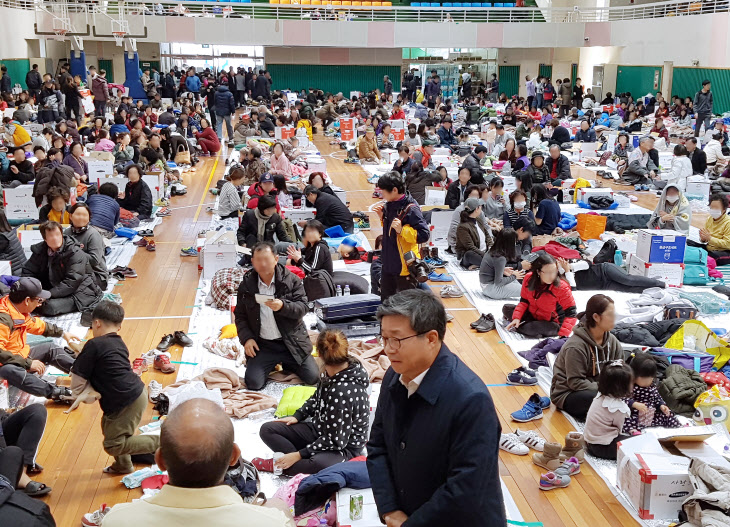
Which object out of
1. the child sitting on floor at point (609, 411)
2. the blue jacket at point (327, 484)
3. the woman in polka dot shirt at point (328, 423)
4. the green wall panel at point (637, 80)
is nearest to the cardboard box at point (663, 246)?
the child sitting on floor at point (609, 411)

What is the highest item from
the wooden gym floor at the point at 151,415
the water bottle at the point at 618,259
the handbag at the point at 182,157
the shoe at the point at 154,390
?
the handbag at the point at 182,157

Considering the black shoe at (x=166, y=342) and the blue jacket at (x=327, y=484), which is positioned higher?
A: the blue jacket at (x=327, y=484)

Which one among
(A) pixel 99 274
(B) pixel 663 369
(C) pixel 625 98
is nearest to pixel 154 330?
(A) pixel 99 274

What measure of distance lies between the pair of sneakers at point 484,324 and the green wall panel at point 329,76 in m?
33.9

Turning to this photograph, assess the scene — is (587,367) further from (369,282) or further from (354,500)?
(369,282)

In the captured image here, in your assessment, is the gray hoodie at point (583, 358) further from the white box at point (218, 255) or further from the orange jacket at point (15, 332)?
the white box at point (218, 255)

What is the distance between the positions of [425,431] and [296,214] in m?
9.73

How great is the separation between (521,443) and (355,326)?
8.55 ft

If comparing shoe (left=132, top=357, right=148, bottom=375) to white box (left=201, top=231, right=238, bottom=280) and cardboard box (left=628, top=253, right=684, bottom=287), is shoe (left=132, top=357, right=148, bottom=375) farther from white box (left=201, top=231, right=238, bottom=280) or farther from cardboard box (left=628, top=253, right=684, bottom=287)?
cardboard box (left=628, top=253, right=684, bottom=287)

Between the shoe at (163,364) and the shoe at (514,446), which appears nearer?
the shoe at (514,446)

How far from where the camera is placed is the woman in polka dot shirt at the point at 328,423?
18.0 ft

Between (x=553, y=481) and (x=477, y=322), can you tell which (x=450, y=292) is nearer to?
(x=477, y=322)

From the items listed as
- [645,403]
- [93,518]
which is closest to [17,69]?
[93,518]

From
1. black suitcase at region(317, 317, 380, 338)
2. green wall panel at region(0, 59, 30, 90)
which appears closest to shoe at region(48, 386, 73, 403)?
black suitcase at region(317, 317, 380, 338)
